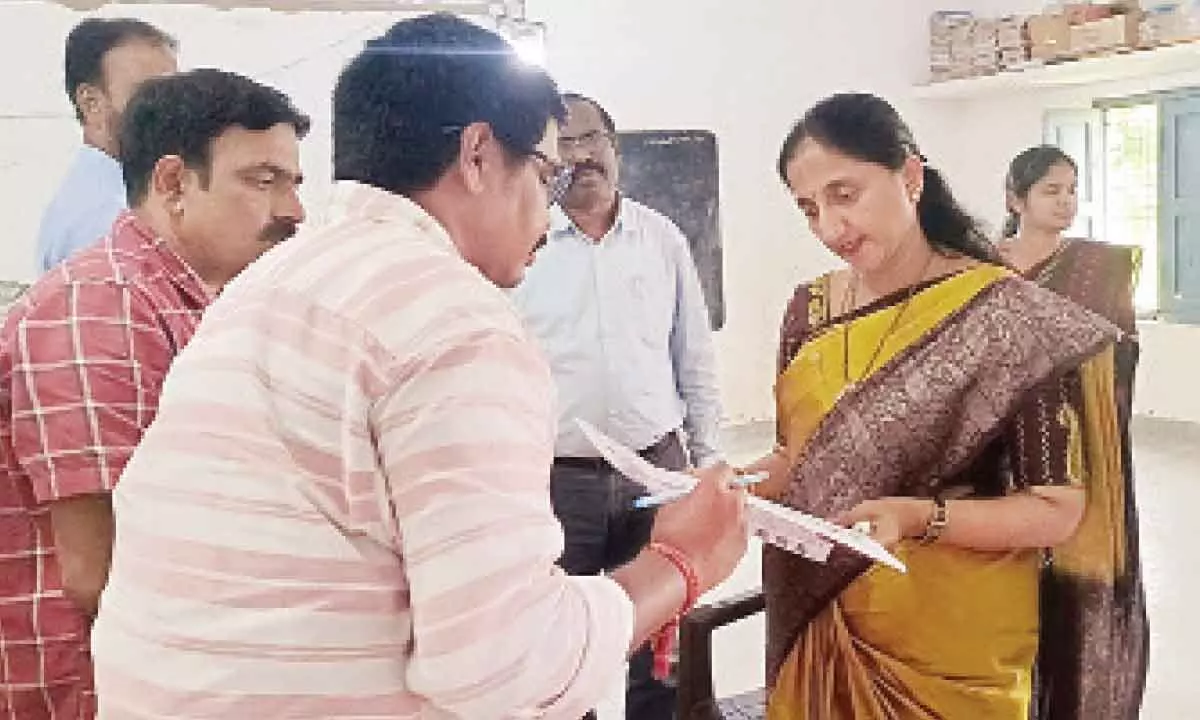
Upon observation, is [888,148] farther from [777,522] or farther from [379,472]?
[379,472]

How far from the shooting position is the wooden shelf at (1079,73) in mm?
5719

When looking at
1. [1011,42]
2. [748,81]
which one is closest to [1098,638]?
[748,81]

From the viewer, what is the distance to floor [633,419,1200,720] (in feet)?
10.2

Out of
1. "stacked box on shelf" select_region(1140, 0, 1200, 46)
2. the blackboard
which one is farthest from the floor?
"stacked box on shelf" select_region(1140, 0, 1200, 46)

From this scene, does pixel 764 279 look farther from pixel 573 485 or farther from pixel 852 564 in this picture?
pixel 852 564

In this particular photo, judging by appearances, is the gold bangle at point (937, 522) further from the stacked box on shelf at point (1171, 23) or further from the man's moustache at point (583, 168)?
the stacked box on shelf at point (1171, 23)

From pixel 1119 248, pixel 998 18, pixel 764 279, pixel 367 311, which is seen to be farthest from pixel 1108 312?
pixel 998 18

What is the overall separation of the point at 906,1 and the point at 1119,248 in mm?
4647

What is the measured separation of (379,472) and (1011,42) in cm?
636

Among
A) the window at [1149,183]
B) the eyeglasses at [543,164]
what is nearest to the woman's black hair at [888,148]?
the eyeglasses at [543,164]

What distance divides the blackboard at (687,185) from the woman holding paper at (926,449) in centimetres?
433

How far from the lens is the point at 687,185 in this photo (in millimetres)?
6129

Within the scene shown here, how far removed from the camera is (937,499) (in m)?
1.46

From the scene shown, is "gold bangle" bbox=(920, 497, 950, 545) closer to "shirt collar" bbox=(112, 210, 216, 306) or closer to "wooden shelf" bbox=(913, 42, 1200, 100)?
"shirt collar" bbox=(112, 210, 216, 306)
